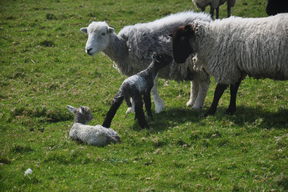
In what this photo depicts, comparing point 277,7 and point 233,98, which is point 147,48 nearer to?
point 233,98

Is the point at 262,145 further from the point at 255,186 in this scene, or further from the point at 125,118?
the point at 125,118

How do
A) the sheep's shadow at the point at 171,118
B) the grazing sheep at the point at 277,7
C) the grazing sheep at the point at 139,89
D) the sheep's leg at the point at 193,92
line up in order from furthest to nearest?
the grazing sheep at the point at 277,7, the sheep's leg at the point at 193,92, the sheep's shadow at the point at 171,118, the grazing sheep at the point at 139,89

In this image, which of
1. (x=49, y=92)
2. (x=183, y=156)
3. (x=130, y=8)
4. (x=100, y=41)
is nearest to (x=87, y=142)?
(x=183, y=156)

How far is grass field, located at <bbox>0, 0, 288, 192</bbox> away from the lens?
29.6 feet

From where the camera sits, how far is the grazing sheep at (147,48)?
43.0 feet

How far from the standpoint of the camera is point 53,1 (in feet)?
95.3

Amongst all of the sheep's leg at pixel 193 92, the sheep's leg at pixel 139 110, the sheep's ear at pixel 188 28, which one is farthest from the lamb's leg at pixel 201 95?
the sheep's leg at pixel 139 110

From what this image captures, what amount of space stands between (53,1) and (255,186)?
22.9 metres

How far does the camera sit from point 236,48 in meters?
11.7

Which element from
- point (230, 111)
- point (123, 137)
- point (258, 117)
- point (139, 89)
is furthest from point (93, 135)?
point (258, 117)

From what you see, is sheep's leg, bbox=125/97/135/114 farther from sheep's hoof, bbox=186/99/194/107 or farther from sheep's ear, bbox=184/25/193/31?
sheep's ear, bbox=184/25/193/31

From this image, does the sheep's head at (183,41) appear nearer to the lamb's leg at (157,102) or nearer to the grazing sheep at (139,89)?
the grazing sheep at (139,89)

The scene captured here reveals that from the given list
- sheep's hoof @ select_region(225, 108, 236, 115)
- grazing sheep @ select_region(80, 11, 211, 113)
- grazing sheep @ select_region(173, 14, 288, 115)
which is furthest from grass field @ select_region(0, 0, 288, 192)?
grazing sheep @ select_region(173, 14, 288, 115)

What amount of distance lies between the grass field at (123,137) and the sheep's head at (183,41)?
153cm
